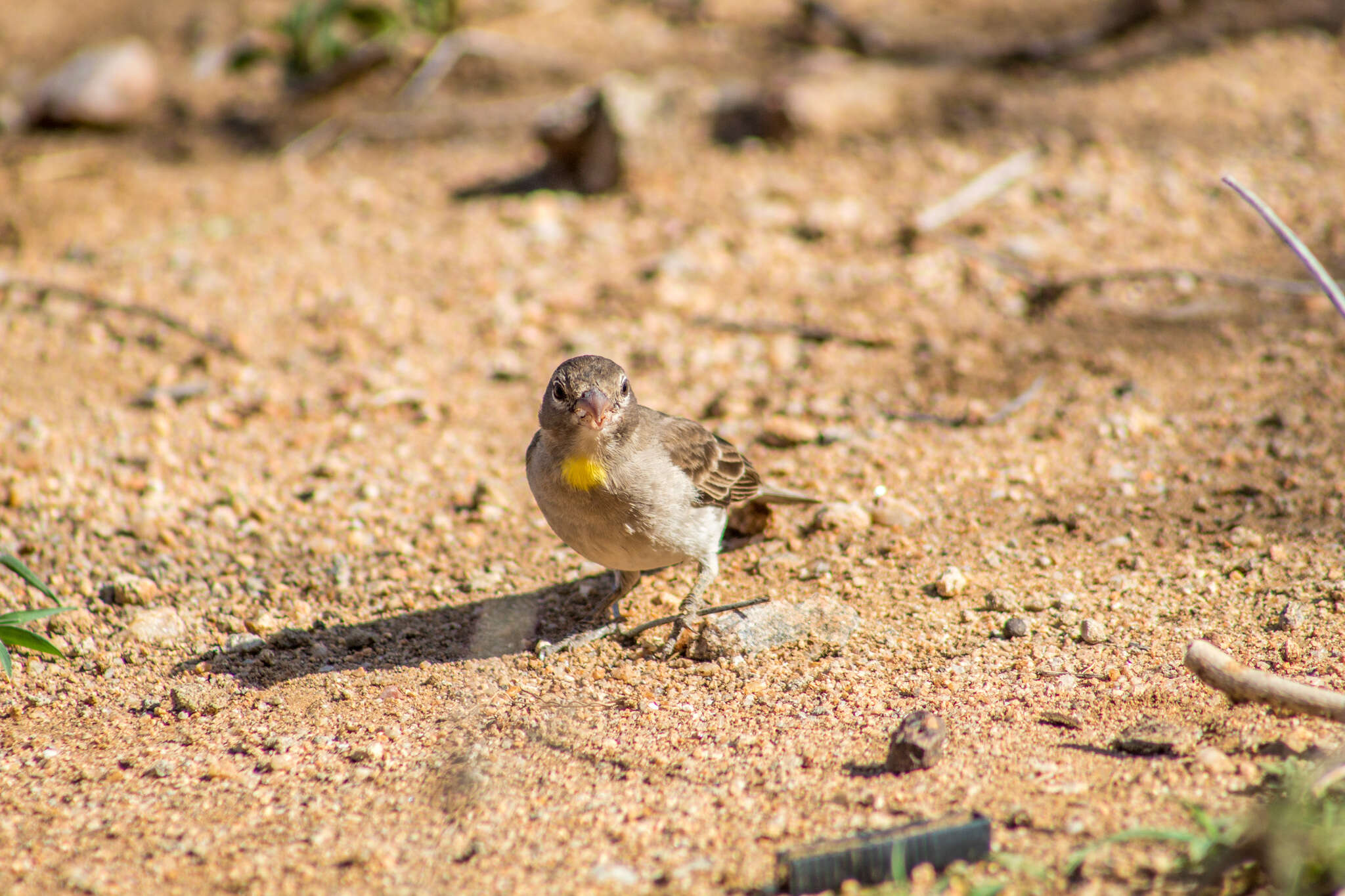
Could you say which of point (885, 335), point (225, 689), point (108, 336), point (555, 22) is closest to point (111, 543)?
point (225, 689)

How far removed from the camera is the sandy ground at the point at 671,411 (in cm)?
359

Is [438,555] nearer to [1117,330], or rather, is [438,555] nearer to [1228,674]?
[1228,674]

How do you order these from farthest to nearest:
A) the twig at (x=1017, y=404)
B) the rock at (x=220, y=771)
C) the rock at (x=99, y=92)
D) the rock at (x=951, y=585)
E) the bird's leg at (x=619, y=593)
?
1. the rock at (x=99, y=92)
2. the twig at (x=1017, y=404)
3. the bird's leg at (x=619, y=593)
4. the rock at (x=951, y=585)
5. the rock at (x=220, y=771)

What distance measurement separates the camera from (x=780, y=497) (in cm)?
559

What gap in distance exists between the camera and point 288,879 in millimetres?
3277

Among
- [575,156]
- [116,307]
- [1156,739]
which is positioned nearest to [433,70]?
[575,156]

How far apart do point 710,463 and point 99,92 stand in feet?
28.1

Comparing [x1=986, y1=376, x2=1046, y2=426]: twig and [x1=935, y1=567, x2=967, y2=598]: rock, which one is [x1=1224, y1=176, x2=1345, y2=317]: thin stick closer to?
[x1=935, y1=567, x2=967, y2=598]: rock

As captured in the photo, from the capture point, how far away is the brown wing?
5066 millimetres

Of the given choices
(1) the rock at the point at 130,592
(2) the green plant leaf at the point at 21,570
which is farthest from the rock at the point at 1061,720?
(1) the rock at the point at 130,592

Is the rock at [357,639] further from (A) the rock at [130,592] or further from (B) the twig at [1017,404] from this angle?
(B) the twig at [1017,404]

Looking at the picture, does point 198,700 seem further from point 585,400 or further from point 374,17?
point 374,17

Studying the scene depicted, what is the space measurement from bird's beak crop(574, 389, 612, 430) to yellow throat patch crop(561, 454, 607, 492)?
6.3 inches

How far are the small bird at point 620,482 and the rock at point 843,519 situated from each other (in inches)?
24.4
